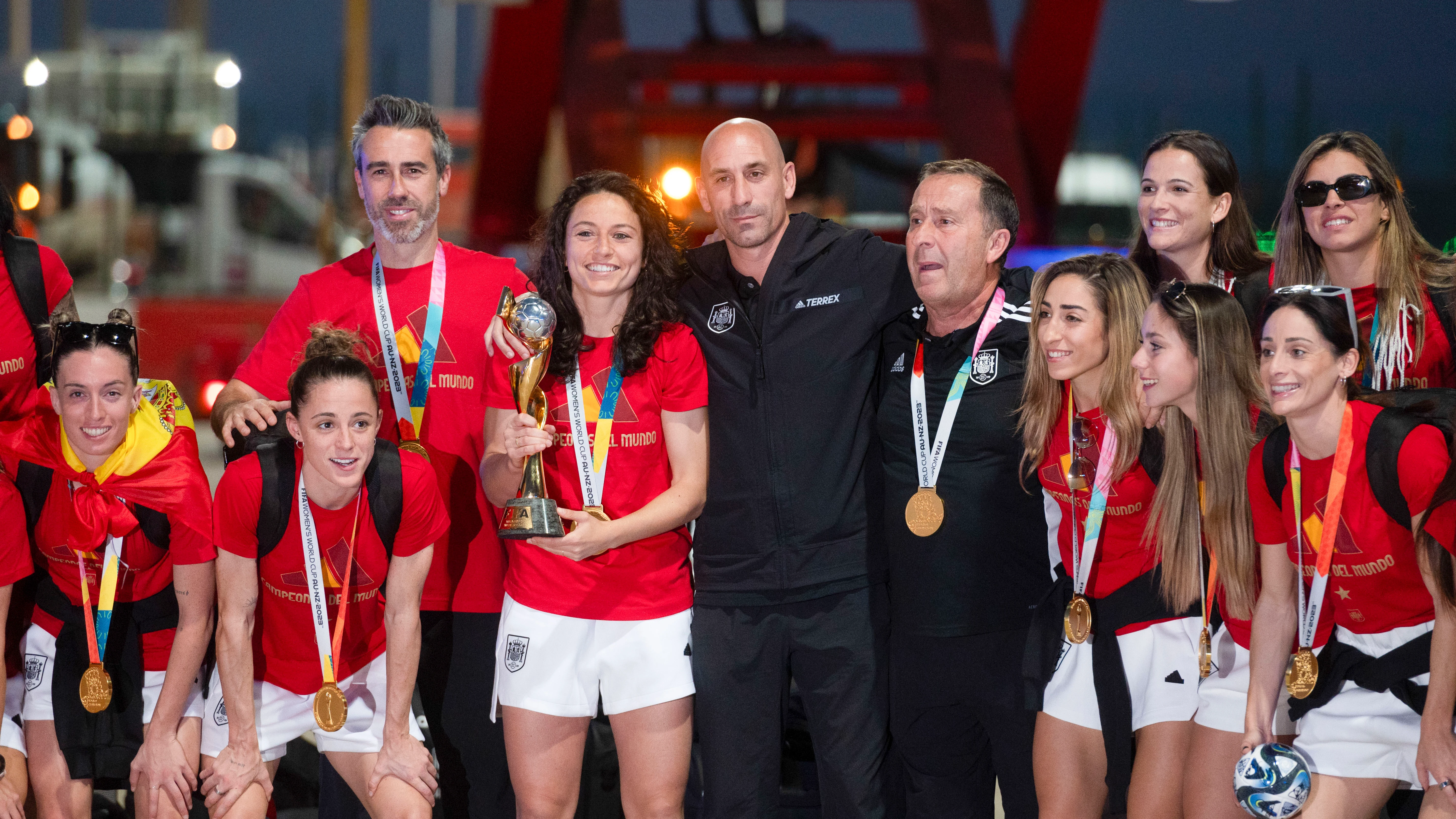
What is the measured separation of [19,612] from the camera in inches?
152

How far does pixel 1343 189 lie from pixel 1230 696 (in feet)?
5.00

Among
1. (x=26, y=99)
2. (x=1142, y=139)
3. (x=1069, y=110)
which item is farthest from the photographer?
(x=1142, y=139)

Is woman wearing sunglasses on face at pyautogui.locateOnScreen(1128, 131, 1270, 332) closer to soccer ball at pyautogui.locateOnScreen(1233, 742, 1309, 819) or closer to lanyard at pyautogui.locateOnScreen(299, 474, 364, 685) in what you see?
soccer ball at pyautogui.locateOnScreen(1233, 742, 1309, 819)

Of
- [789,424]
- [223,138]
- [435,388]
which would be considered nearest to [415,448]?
[435,388]

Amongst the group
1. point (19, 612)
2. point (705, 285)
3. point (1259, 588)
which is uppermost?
point (705, 285)

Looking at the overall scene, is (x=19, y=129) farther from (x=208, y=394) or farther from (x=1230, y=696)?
(x=1230, y=696)

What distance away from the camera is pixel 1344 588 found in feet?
10.4

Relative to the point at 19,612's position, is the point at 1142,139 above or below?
above

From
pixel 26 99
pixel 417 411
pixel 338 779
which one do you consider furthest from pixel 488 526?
pixel 26 99

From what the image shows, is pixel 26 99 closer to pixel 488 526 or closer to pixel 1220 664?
pixel 488 526

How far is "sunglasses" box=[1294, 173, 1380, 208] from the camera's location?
12.1 feet

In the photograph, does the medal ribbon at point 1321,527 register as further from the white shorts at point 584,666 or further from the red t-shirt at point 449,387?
the red t-shirt at point 449,387

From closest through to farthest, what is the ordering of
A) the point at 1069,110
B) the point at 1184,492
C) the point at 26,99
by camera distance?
the point at 1184,492 < the point at 1069,110 < the point at 26,99

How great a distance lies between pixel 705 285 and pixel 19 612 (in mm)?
2316
